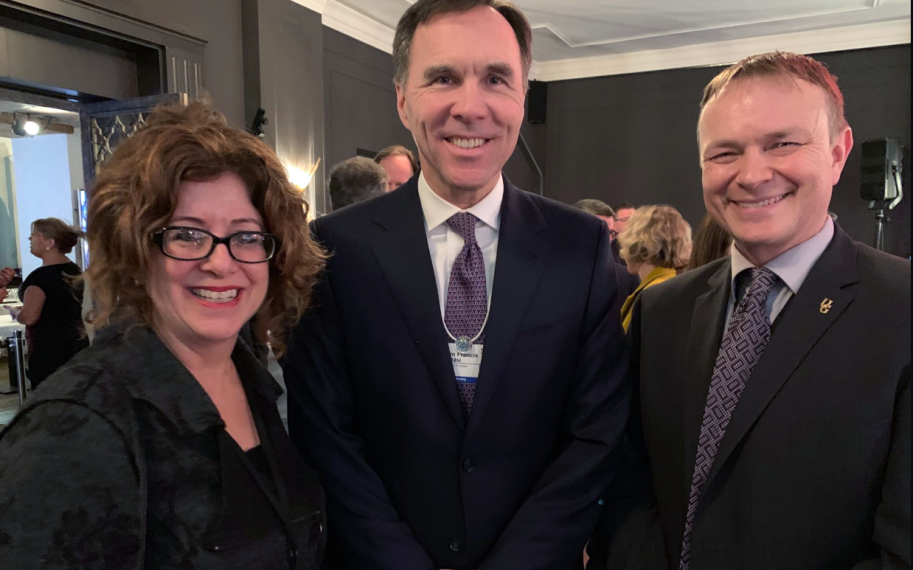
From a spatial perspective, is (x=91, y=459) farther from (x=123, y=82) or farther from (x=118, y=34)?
(x=123, y=82)

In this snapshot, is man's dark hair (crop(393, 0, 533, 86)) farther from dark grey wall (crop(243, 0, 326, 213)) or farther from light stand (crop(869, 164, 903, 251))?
light stand (crop(869, 164, 903, 251))

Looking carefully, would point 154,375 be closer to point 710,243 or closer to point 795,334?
point 795,334

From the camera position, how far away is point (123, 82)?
12.9ft

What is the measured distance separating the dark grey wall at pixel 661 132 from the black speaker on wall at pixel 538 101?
0.13m

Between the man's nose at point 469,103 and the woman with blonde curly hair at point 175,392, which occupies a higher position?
the man's nose at point 469,103

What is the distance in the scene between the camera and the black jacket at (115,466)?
823mm

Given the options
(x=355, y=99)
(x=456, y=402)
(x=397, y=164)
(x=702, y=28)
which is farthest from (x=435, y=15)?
(x=702, y=28)

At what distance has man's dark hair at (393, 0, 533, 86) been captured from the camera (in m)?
1.23

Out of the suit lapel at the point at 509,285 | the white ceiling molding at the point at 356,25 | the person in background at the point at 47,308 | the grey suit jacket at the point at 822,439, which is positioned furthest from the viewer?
the white ceiling molding at the point at 356,25

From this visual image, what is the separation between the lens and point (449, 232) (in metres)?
1.29

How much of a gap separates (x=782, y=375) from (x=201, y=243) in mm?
1091

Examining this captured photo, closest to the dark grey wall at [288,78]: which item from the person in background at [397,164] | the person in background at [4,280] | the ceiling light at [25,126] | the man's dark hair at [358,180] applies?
the person in background at [397,164]

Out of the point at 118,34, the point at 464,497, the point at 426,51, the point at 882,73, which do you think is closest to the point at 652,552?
the point at 464,497

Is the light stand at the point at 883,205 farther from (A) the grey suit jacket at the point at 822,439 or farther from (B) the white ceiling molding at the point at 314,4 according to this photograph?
(A) the grey suit jacket at the point at 822,439
